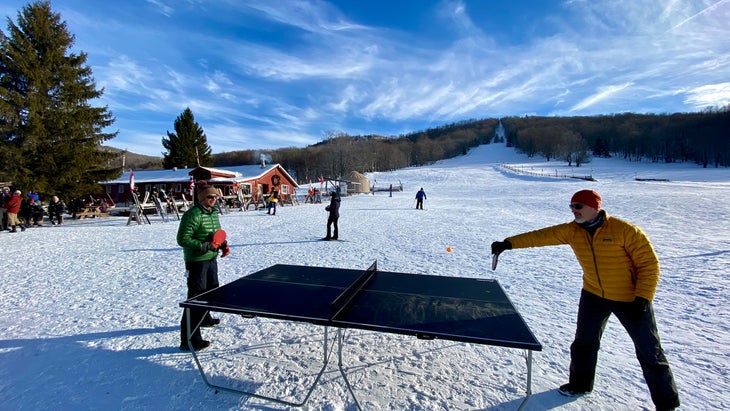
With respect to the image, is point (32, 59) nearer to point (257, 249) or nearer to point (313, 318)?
point (257, 249)

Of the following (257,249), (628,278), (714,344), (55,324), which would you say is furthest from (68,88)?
(714,344)

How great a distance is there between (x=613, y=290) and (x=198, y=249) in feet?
14.5

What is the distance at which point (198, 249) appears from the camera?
3.90 metres

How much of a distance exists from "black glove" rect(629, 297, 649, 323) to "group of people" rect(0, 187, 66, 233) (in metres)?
19.8

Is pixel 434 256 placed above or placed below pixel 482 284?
below

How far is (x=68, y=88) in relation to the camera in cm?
1891

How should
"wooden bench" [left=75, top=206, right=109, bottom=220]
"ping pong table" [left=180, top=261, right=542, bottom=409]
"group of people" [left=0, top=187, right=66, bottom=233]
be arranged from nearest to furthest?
"ping pong table" [left=180, top=261, right=542, bottom=409] → "group of people" [left=0, top=187, right=66, bottom=233] → "wooden bench" [left=75, top=206, right=109, bottom=220]

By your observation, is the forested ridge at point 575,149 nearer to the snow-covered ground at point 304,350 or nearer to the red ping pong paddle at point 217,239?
the snow-covered ground at point 304,350

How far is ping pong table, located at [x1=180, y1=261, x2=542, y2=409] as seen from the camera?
258 cm

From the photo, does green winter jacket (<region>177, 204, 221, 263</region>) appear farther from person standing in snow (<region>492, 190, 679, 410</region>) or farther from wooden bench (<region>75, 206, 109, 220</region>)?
wooden bench (<region>75, 206, 109, 220</region>)

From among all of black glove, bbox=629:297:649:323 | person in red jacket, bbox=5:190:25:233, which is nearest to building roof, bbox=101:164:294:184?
person in red jacket, bbox=5:190:25:233

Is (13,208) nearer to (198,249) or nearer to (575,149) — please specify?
(198,249)

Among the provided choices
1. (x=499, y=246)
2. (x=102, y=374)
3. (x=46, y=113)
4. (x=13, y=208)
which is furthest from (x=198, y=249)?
(x=46, y=113)

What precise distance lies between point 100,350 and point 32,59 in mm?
22681
